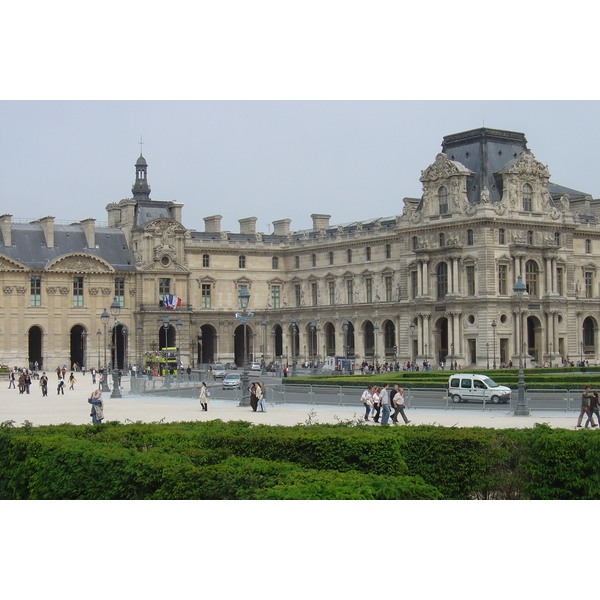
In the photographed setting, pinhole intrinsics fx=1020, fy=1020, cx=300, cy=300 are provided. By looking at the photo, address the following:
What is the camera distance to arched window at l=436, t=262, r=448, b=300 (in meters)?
83.2

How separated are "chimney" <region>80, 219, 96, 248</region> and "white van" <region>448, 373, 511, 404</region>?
55543mm

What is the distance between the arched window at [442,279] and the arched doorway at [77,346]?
3372 centimetres

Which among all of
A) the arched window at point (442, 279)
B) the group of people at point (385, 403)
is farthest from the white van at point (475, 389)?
the arched window at point (442, 279)

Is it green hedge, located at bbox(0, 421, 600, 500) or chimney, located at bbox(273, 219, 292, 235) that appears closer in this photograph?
green hedge, located at bbox(0, 421, 600, 500)

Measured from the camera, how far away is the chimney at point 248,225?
105 metres

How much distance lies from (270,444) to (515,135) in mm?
68529

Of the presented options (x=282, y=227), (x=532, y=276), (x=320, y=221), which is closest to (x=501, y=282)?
(x=532, y=276)

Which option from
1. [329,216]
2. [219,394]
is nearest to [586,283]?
[329,216]

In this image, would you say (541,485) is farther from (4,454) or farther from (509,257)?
(509,257)

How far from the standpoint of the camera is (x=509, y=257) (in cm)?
8081

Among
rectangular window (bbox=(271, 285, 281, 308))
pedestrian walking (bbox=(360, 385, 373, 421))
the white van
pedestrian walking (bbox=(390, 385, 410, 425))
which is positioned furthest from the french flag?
pedestrian walking (bbox=(390, 385, 410, 425))

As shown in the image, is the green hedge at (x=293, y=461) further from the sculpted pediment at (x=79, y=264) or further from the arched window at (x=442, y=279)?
the sculpted pediment at (x=79, y=264)

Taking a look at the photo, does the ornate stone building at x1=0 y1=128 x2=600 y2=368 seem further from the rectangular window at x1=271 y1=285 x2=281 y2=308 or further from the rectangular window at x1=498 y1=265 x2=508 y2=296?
the rectangular window at x1=271 y1=285 x2=281 y2=308

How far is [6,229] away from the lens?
9138 cm
